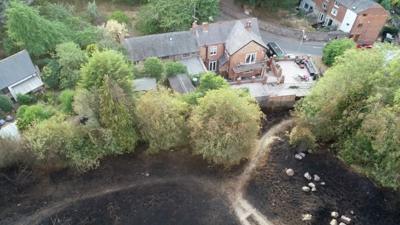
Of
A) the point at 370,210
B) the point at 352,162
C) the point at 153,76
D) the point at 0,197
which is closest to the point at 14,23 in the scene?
the point at 153,76

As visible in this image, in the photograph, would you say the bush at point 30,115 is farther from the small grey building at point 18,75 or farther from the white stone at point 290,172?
the white stone at point 290,172

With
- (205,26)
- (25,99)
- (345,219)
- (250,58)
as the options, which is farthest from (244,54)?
(25,99)

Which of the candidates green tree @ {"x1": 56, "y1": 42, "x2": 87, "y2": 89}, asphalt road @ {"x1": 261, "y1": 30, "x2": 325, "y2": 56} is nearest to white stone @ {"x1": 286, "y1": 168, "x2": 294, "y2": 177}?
asphalt road @ {"x1": 261, "y1": 30, "x2": 325, "y2": 56}

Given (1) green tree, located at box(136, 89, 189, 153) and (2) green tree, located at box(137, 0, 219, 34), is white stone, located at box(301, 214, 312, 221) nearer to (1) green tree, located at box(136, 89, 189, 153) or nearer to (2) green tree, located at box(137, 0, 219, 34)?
(1) green tree, located at box(136, 89, 189, 153)

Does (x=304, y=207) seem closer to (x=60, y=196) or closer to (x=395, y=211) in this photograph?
(x=395, y=211)

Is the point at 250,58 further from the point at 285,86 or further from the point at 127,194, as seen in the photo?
the point at 127,194

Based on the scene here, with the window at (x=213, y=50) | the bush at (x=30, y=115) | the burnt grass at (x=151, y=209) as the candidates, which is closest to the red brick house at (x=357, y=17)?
the window at (x=213, y=50)

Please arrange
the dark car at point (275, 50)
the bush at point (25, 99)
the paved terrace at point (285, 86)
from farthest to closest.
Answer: the dark car at point (275, 50) < the paved terrace at point (285, 86) < the bush at point (25, 99)
